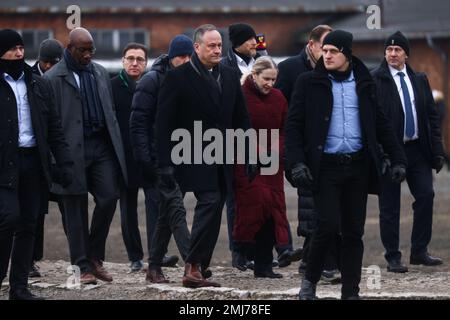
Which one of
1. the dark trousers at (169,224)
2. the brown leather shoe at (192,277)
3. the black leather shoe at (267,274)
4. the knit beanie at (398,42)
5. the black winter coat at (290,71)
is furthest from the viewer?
the knit beanie at (398,42)

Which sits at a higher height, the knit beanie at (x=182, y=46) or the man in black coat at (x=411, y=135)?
the knit beanie at (x=182, y=46)

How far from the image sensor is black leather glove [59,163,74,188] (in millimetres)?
11438

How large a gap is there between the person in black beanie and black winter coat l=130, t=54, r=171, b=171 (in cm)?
113

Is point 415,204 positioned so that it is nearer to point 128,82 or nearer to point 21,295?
point 128,82

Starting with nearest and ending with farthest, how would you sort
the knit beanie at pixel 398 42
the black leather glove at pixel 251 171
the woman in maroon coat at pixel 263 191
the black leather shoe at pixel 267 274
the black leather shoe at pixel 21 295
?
the black leather shoe at pixel 21 295 < the black leather glove at pixel 251 171 < the woman in maroon coat at pixel 263 191 < the black leather shoe at pixel 267 274 < the knit beanie at pixel 398 42

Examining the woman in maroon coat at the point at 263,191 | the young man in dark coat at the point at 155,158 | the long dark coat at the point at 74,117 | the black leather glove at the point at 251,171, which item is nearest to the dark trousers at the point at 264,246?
the woman in maroon coat at the point at 263,191

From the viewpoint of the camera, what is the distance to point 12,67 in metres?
11.0

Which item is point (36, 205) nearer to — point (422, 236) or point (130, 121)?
point (130, 121)

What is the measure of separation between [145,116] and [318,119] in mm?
2163

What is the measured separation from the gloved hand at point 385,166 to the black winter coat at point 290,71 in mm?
2282

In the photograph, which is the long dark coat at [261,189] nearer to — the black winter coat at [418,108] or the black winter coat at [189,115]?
the black winter coat at [189,115]

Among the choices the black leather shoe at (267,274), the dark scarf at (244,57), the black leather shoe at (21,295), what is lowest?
the black leather shoe at (21,295)

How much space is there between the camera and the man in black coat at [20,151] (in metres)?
10.8

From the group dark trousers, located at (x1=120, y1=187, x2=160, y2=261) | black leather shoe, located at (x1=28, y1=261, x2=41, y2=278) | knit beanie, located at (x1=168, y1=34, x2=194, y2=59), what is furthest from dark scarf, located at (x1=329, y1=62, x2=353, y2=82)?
black leather shoe, located at (x1=28, y1=261, x2=41, y2=278)
